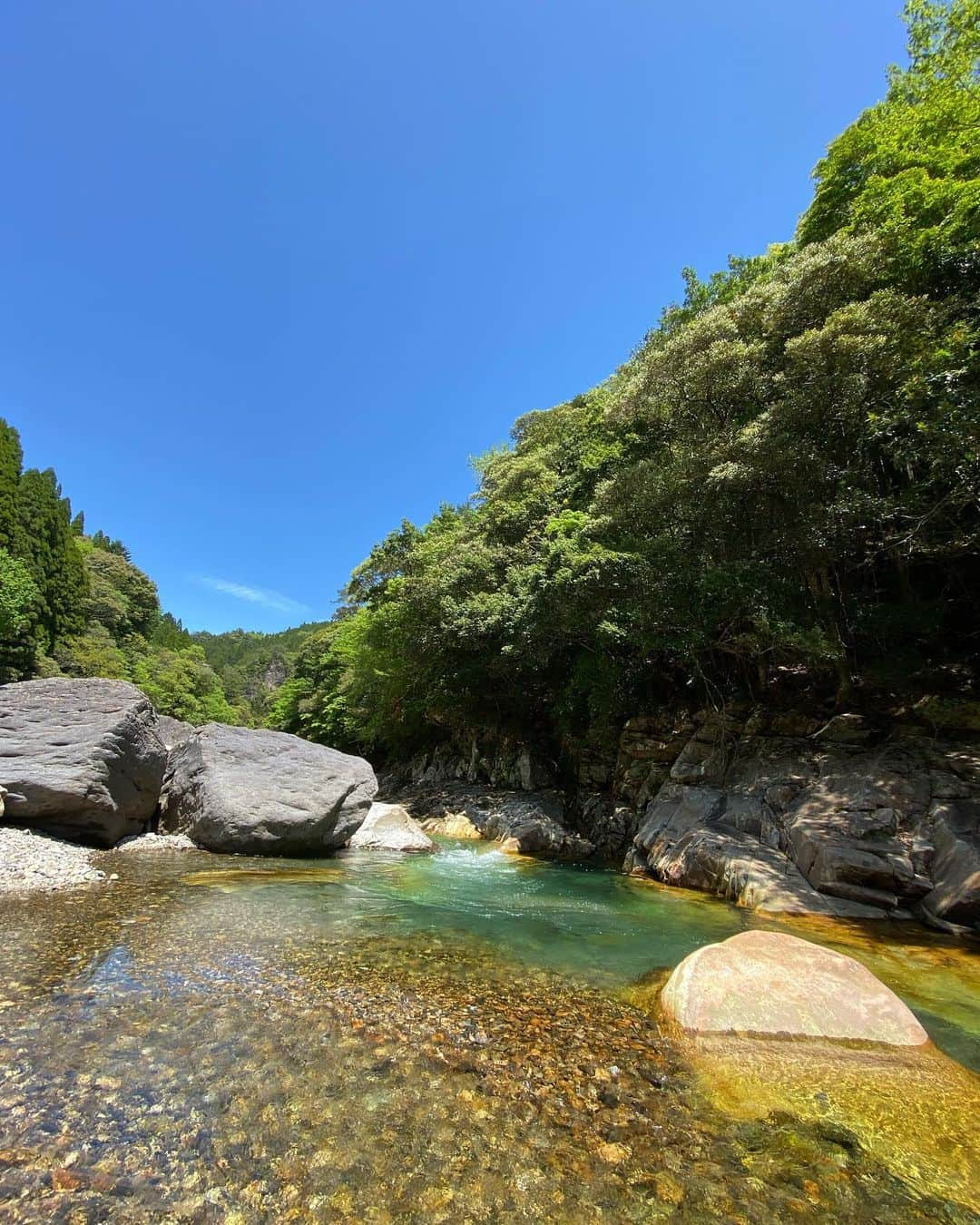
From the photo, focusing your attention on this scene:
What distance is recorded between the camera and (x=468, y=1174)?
2.99 meters

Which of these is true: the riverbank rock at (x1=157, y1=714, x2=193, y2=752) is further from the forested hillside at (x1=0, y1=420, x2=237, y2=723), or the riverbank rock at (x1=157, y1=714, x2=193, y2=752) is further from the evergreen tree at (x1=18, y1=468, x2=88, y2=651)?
the evergreen tree at (x1=18, y1=468, x2=88, y2=651)

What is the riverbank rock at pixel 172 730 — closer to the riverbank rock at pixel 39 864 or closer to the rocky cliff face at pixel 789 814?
the riverbank rock at pixel 39 864

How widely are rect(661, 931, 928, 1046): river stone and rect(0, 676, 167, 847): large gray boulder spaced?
9705mm

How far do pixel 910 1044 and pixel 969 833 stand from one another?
248 inches

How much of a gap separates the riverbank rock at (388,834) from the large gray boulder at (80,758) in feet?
17.1

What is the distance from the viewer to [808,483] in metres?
12.9

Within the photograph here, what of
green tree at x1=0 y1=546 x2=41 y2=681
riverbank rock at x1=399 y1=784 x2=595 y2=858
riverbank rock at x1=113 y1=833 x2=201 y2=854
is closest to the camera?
riverbank rock at x1=113 y1=833 x2=201 y2=854

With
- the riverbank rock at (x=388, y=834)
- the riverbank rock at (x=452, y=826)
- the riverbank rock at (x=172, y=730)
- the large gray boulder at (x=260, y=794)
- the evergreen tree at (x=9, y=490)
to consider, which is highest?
the evergreen tree at (x=9, y=490)

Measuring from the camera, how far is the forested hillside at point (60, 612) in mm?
38000

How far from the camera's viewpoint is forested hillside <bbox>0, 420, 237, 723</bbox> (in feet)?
125

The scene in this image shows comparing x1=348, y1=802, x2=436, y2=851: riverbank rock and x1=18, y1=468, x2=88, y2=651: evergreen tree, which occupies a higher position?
x1=18, y1=468, x2=88, y2=651: evergreen tree

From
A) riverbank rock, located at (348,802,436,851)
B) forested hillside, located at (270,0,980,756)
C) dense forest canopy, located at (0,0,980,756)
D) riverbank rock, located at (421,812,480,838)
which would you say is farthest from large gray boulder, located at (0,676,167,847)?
forested hillside, located at (270,0,980,756)

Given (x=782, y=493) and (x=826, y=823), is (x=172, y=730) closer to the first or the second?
(x=826, y=823)

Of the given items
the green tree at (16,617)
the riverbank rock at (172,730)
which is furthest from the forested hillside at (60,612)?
the riverbank rock at (172,730)
